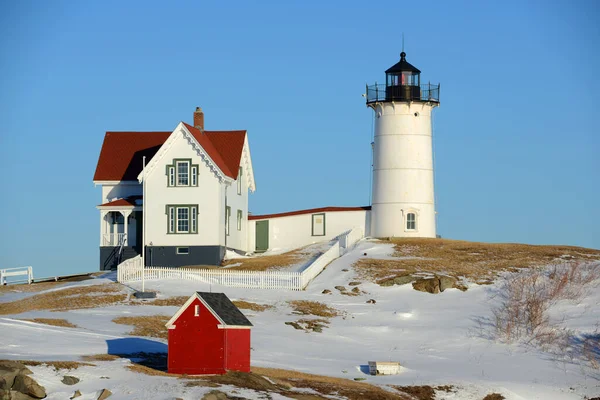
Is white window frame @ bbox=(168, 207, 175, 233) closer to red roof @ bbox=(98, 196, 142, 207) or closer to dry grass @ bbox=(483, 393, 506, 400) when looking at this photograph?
red roof @ bbox=(98, 196, 142, 207)

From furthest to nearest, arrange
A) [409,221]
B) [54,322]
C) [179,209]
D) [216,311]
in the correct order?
[409,221]
[179,209]
[54,322]
[216,311]

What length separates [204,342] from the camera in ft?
110

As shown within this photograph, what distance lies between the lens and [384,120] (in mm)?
65312

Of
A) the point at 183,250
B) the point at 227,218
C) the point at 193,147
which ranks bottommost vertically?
the point at 183,250

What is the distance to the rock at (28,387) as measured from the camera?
2928 centimetres

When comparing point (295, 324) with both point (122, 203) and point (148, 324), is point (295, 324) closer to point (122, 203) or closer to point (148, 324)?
point (148, 324)

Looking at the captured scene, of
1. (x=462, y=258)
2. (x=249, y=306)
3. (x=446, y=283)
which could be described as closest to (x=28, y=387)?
(x=249, y=306)

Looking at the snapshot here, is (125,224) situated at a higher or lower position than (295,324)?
higher

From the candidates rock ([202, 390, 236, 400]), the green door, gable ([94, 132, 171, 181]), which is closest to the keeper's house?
gable ([94, 132, 171, 181])

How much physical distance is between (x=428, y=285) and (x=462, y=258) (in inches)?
281

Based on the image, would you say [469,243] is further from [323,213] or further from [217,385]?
[217,385]

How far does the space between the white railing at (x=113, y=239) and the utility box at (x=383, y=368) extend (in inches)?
1061

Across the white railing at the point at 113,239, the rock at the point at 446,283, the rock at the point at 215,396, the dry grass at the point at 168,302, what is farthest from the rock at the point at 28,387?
the white railing at the point at 113,239

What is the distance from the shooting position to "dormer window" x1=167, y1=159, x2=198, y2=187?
5884 centimetres
